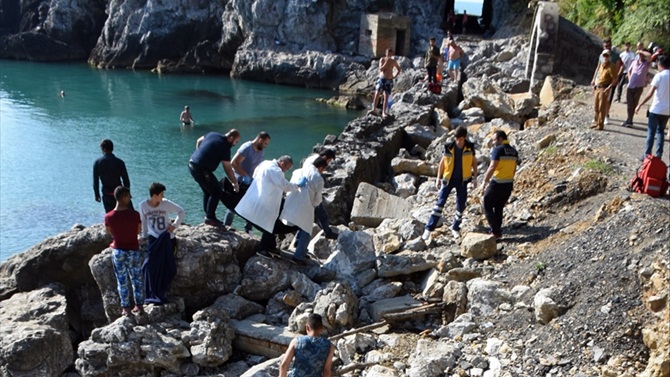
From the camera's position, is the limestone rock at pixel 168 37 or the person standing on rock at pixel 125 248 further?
the limestone rock at pixel 168 37

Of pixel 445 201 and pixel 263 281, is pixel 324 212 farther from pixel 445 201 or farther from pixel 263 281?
pixel 445 201

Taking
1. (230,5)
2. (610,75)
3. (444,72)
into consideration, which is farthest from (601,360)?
(230,5)

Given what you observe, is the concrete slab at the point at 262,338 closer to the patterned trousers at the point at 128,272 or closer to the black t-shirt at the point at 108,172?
the patterned trousers at the point at 128,272

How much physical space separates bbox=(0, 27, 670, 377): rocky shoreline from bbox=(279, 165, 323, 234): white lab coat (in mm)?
698

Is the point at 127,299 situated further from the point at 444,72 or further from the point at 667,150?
the point at 444,72

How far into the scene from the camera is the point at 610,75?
13805 millimetres

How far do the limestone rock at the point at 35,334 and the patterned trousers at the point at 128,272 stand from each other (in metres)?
1.30

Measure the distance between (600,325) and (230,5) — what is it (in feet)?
154

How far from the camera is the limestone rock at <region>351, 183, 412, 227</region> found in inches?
517

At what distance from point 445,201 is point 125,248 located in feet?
16.2

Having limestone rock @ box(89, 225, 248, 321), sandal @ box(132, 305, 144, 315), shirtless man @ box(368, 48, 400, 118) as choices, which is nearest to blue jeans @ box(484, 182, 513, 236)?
limestone rock @ box(89, 225, 248, 321)

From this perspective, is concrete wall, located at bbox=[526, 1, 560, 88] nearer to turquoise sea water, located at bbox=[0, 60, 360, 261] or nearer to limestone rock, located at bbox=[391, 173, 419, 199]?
limestone rock, located at bbox=[391, 173, 419, 199]

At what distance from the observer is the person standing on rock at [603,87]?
13758 millimetres

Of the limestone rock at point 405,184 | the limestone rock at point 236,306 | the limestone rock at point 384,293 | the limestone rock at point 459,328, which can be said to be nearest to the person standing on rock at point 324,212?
the limestone rock at point 384,293
